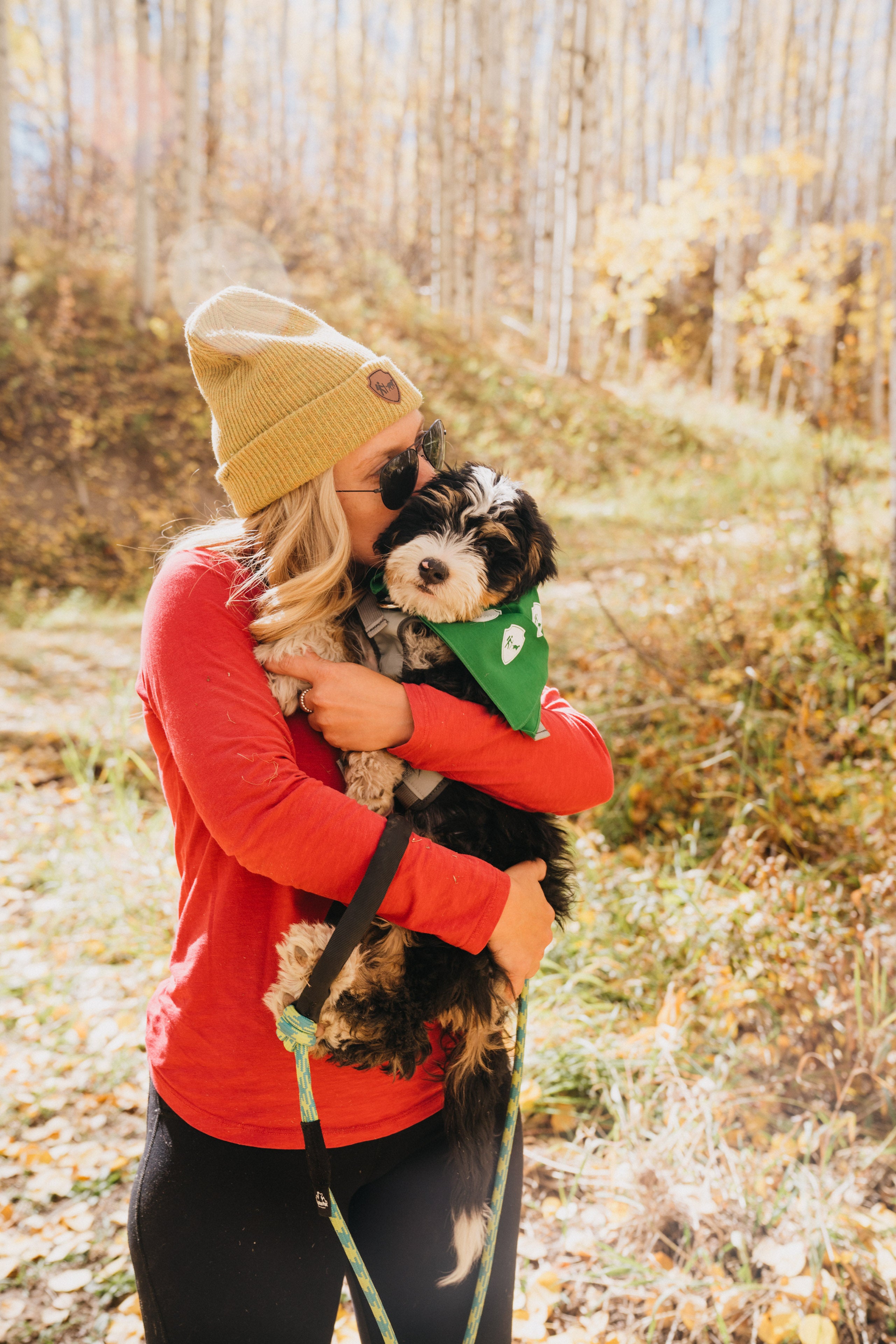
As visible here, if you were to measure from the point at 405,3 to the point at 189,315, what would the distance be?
33.2m

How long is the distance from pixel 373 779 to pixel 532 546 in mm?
677

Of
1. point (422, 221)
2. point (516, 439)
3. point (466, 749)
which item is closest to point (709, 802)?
point (466, 749)

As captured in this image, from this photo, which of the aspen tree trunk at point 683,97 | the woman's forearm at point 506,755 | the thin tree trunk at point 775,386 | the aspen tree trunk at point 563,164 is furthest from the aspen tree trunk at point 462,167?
the woman's forearm at point 506,755

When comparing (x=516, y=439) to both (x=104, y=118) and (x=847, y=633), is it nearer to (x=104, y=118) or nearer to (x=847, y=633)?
(x=847, y=633)

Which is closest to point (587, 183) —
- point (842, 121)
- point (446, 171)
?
point (446, 171)

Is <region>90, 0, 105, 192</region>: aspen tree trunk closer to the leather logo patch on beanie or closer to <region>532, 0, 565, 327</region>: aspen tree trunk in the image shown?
<region>532, 0, 565, 327</region>: aspen tree trunk

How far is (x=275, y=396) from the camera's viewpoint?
1.58 metres

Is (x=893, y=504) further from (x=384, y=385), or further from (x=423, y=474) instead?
(x=384, y=385)

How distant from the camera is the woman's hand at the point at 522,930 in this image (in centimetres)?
151

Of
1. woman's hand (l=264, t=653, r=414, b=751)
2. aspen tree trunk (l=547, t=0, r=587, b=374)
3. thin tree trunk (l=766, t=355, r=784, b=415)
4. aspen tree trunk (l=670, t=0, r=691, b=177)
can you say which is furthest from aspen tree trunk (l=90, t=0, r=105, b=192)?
woman's hand (l=264, t=653, r=414, b=751)

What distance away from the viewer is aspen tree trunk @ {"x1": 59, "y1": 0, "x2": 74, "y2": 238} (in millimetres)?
16453

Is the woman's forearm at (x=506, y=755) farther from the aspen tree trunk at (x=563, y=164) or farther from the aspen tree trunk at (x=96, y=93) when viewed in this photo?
the aspen tree trunk at (x=96, y=93)

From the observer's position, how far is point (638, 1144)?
277 centimetres

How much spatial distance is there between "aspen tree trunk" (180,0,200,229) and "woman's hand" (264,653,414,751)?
13.2 m
